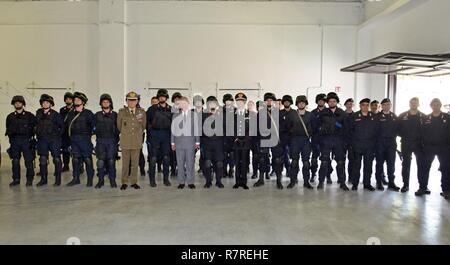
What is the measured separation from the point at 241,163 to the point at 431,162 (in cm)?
297

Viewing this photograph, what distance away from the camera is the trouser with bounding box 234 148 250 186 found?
6398 mm

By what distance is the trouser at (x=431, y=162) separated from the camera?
5910 mm

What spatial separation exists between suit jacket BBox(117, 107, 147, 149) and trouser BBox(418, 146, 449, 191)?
4521 millimetres

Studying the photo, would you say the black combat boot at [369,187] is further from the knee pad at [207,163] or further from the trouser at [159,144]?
the trouser at [159,144]

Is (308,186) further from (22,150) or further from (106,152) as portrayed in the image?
(22,150)

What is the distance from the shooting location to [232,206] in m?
5.30

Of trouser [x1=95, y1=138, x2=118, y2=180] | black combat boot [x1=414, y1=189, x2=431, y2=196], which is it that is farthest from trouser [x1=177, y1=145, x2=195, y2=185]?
black combat boot [x1=414, y1=189, x2=431, y2=196]

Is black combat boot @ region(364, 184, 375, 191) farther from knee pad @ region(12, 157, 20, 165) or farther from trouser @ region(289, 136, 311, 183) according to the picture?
knee pad @ region(12, 157, 20, 165)

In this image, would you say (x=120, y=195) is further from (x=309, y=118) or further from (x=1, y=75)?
(x=1, y=75)

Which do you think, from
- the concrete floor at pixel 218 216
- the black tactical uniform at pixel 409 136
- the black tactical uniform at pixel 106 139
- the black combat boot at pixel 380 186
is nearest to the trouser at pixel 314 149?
the concrete floor at pixel 218 216

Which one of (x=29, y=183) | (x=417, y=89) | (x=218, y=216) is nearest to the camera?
(x=218, y=216)

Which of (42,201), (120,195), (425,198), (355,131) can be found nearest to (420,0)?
(355,131)

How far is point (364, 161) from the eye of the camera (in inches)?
251

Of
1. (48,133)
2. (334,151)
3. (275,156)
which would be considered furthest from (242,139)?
(48,133)
